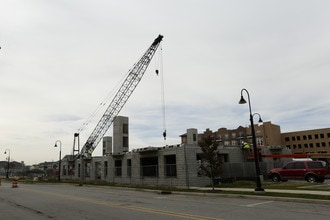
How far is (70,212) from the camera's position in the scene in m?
13.0

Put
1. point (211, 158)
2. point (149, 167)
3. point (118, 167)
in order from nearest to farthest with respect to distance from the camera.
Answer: point (211, 158), point (149, 167), point (118, 167)

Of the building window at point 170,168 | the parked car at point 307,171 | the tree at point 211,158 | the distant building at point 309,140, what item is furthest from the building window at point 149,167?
the distant building at point 309,140

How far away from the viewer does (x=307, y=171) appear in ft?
90.0

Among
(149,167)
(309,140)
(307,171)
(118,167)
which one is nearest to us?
(307,171)

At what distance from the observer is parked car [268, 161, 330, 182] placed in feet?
87.8

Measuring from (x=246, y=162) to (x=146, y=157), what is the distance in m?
11.5

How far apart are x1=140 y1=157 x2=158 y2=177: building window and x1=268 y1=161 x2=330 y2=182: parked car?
13.3 meters

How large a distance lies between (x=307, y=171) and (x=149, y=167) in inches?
676

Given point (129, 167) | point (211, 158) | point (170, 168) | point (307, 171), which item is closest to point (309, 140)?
point (129, 167)

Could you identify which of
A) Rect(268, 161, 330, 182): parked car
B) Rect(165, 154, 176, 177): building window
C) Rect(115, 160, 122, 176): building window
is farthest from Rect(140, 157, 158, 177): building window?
Rect(268, 161, 330, 182): parked car

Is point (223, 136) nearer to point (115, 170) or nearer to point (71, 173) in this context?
point (71, 173)

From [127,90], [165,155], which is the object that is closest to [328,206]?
[165,155]

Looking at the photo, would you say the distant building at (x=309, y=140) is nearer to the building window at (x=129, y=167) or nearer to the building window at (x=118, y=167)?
the building window at (x=118, y=167)

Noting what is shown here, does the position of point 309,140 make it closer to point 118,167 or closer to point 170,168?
point 118,167
